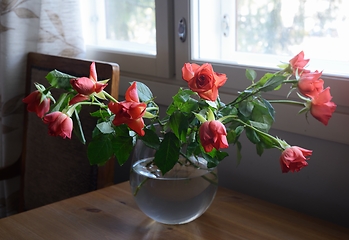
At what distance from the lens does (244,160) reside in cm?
121

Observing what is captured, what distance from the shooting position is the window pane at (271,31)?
1065 millimetres

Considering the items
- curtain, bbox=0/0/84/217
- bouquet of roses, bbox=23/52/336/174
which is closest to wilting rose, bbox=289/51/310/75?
bouquet of roses, bbox=23/52/336/174

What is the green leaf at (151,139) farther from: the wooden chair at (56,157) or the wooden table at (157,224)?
the wooden chair at (56,157)

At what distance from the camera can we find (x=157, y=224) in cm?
98

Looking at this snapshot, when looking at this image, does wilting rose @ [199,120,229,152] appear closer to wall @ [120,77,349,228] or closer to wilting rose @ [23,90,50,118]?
wilting rose @ [23,90,50,118]

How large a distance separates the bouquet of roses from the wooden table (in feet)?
0.54

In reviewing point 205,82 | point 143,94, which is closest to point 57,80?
point 143,94

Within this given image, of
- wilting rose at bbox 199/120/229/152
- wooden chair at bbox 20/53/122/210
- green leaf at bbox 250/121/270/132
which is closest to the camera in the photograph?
wilting rose at bbox 199/120/229/152

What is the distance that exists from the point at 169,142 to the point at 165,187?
0.37ft

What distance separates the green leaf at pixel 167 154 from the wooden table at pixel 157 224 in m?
0.18

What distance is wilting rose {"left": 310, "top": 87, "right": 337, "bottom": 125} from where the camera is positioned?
2.55ft

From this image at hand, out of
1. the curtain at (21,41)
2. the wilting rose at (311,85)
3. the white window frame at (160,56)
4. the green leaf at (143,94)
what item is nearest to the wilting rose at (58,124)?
the green leaf at (143,94)

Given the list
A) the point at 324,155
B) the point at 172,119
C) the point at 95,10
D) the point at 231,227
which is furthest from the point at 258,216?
the point at 95,10

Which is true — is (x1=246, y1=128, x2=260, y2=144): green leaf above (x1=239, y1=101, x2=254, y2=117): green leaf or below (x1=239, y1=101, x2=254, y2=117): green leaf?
below
